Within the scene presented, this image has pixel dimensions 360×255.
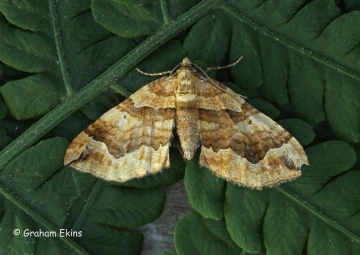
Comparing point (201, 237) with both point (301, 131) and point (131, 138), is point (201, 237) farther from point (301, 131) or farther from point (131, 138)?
point (301, 131)

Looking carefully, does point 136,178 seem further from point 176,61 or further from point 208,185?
point 176,61

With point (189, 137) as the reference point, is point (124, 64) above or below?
above

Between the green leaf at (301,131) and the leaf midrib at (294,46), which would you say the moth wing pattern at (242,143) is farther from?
the leaf midrib at (294,46)

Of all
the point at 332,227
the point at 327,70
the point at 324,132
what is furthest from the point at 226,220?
the point at 327,70

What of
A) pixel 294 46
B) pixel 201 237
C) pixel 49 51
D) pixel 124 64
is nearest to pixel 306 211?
pixel 201 237

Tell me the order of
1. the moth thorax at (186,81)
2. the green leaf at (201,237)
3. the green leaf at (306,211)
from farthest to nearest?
1. the moth thorax at (186,81)
2. the green leaf at (201,237)
3. the green leaf at (306,211)

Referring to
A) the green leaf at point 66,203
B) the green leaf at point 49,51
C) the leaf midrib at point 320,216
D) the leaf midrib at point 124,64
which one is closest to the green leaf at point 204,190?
the green leaf at point 66,203

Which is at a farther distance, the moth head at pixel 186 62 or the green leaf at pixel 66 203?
the moth head at pixel 186 62

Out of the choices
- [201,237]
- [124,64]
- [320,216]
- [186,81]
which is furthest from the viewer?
[186,81]

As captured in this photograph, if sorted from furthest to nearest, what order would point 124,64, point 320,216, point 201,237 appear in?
1. point 124,64
2. point 201,237
3. point 320,216
